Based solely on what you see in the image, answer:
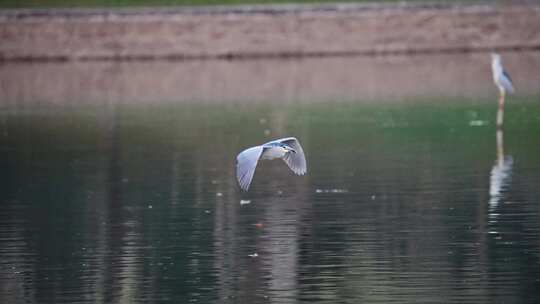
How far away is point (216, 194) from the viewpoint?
17203 mm

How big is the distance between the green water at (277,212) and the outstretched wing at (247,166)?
772 mm

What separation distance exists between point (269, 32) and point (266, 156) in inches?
1108

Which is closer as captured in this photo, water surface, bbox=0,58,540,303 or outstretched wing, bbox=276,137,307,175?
water surface, bbox=0,58,540,303

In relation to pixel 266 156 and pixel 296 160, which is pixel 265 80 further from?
pixel 266 156

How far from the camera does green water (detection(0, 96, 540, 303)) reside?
11766 mm

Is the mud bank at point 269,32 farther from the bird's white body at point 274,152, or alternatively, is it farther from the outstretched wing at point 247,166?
the outstretched wing at point 247,166

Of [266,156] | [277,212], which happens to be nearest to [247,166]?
[266,156]

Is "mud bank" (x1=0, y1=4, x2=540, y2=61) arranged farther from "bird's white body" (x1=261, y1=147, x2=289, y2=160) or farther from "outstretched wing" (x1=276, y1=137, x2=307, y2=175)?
"bird's white body" (x1=261, y1=147, x2=289, y2=160)

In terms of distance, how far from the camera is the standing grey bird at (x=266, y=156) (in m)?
12.3

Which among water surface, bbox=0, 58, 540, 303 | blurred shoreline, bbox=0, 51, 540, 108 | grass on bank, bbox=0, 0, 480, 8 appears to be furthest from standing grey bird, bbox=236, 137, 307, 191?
grass on bank, bbox=0, 0, 480, 8

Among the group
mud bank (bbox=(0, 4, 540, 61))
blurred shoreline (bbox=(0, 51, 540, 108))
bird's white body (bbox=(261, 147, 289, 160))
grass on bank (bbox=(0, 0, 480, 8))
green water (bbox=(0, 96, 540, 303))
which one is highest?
grass on bank (bbox=(0, 0, 480, 8))

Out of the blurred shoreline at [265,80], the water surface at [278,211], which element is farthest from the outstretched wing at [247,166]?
the blurred shoreline at [265,80]

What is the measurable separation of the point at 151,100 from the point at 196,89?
6.45 ft

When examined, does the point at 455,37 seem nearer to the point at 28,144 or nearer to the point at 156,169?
the point at 28,144
